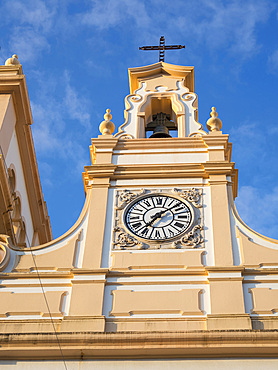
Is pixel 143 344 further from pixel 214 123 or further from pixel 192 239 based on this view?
pixel 214 123

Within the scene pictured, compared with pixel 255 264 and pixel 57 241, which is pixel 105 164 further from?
pixel 255 264

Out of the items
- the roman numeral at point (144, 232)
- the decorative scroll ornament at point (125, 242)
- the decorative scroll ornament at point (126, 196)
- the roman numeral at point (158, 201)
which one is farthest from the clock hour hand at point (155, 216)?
the decorative scroll ornament at point (126, 196)

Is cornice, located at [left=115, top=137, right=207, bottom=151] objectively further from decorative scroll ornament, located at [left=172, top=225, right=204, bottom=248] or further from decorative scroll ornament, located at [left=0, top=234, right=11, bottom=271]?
decorative scroll ornament, located at [left=0, top=234, right=11, bottom=271]

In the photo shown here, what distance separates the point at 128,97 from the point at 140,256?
623cm

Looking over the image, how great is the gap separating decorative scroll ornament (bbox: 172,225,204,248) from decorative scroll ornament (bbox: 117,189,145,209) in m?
1.62

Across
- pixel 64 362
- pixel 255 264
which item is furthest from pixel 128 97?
pixel 64 362

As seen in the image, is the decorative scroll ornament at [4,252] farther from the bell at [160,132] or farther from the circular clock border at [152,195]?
the bell at [160,132]

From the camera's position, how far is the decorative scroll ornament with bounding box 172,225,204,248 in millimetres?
15312

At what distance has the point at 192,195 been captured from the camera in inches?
649

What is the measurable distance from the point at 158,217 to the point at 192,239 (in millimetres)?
1006

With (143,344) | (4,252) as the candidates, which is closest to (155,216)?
(4,252)

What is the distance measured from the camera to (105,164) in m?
17.3

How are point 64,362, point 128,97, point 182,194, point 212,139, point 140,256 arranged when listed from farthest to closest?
point 128,97
point 212,139
point 182,194
point 140,256
point 64,362

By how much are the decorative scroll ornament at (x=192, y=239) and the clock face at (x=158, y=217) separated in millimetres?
176
